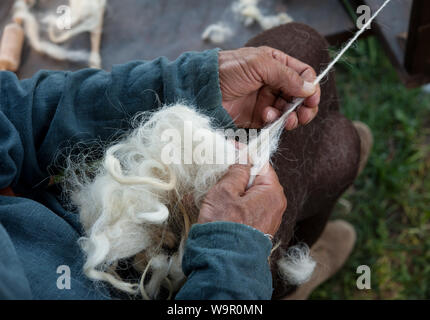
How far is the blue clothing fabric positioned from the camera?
70 cm

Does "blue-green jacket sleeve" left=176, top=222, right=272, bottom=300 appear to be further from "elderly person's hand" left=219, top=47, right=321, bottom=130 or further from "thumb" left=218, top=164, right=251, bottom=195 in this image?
"elderly person's hand" left=219, top=47, right=321, bottom=130

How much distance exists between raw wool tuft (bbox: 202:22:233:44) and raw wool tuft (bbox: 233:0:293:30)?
0.27 feet

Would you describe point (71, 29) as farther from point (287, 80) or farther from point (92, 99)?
point (287, 80)

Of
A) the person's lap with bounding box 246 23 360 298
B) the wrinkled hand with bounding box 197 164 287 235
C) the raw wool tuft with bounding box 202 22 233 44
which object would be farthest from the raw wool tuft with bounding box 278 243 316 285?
the raw wool tuft with bounding box 202 22 233 44

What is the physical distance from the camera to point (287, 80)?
36.9 inches

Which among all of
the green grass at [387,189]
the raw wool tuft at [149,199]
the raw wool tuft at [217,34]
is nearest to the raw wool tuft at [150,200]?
the raw wool tuft at [149,199]

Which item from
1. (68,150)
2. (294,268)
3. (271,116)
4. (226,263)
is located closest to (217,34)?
(271,116)

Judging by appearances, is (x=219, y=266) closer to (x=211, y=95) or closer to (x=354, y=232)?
(x=211, y=95)

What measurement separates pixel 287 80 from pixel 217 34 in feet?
2.41

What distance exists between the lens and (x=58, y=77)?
945mm

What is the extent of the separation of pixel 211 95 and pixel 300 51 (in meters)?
0.29

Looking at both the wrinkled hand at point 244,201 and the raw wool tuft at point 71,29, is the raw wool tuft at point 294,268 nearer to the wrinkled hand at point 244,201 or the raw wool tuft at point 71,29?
the wrinkled hand at point 244,201

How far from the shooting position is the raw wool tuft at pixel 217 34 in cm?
157
